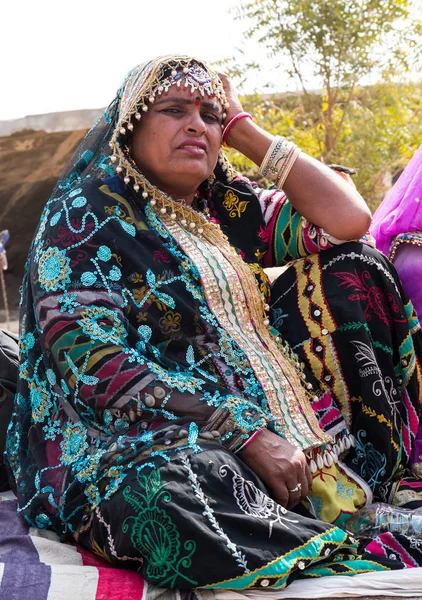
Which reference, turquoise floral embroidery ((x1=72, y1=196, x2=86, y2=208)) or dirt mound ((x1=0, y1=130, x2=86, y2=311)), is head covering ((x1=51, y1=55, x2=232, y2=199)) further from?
dirt mound ((x1=0, y1=130, x2=86, y2=311))

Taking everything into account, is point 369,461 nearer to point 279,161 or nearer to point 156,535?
point 156,535

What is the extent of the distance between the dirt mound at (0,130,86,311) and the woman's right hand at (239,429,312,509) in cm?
750

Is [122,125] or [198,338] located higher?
[122,125]

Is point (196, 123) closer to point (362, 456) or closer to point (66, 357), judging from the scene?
point (66, 357)

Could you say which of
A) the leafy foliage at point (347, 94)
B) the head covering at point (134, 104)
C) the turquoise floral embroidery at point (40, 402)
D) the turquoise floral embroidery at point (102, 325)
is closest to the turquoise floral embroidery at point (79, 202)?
the head covering at point (134, 104)

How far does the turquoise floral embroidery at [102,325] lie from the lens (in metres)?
2.35

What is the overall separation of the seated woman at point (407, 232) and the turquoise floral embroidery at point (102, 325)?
1.33 meters

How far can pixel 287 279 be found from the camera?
10.0ft

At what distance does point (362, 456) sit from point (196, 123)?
52.7 inches

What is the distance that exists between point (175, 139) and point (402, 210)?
3.49ft

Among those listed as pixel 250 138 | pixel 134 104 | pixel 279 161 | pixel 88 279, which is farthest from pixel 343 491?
pixel 134 104

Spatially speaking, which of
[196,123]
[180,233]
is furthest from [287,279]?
[196,123]

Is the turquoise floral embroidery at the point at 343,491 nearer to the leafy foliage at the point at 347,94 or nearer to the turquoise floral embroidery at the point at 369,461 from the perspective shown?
the turquoise floral embroidery at the point at 369,461

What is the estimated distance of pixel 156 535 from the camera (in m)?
2.04
